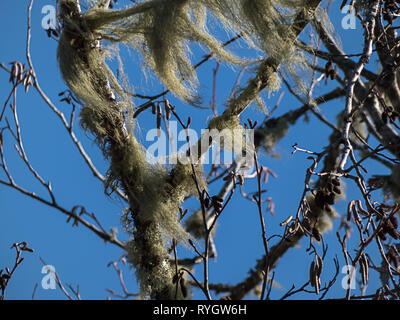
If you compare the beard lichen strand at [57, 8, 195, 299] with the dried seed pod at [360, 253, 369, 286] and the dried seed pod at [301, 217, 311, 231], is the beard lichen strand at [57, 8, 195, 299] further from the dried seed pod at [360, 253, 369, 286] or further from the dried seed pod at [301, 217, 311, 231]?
the dried seed pod at [360, 253, 369, 286]

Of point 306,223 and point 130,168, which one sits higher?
point 130,168

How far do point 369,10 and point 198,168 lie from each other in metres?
0.99

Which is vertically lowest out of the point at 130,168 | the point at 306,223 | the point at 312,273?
the point at 312,273

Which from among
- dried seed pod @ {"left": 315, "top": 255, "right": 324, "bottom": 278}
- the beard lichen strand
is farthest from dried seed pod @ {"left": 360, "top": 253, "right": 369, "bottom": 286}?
the beard lichen strand

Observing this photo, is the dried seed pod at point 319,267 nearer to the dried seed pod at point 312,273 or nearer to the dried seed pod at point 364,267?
the dried seed pod at point 312,273

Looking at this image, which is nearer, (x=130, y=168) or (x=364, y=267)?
(x=364, y=267)

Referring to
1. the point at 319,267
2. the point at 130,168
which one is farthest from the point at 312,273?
the point at 130,168

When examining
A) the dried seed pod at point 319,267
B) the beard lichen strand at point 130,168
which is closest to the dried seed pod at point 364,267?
the dried seed pod at point 319,267

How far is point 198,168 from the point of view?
2023 mm

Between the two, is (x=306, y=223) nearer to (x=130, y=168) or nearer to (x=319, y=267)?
(x=319, y=267)

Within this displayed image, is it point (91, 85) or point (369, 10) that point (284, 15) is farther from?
point (91, 85)

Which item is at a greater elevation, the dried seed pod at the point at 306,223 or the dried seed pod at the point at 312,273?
the dried seed pod at the point at 306,223
